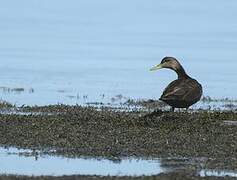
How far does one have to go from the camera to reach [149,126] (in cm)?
1720

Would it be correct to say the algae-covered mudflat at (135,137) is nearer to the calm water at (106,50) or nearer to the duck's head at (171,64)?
the duck's head at (171,64)

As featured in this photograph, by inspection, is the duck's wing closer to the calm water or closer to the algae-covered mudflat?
the algae-covered mudflat

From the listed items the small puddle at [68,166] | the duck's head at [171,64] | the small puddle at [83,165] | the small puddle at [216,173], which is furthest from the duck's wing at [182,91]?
the small puddle at [216,173]

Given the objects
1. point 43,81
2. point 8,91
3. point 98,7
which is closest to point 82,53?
point 43,81

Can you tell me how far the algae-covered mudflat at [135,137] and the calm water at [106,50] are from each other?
4507 mm

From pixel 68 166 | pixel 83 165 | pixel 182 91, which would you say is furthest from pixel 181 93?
pixel 68 166

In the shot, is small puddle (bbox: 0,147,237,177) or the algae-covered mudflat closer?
small puddle (bbox: 0,147,237,177)

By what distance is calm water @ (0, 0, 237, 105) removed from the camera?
1032 inches

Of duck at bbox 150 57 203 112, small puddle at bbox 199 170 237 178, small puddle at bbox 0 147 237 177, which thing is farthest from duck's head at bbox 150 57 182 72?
small puddle at bbox 199 170 237 178

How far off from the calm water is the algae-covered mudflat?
4.51 meters

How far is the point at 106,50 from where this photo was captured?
124 feet

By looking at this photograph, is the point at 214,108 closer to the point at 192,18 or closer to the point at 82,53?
the point at 82,53

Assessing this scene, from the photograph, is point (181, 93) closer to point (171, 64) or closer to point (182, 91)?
point (182, 91)

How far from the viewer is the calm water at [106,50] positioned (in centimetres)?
2620
